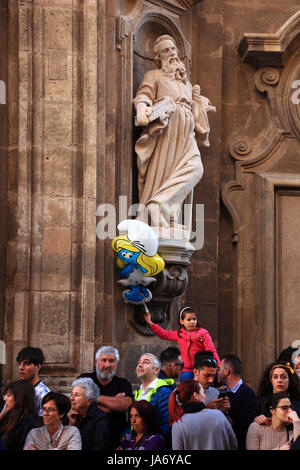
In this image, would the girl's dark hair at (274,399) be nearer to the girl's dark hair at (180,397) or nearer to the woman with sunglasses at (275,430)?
the woman with sunglasses at (275,430)

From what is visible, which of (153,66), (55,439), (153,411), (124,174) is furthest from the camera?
(153,66)

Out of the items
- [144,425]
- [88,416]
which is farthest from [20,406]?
[144,425]

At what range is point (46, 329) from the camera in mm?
11562

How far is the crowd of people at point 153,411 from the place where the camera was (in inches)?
333

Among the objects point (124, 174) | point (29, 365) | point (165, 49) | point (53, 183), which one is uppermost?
point (165, 49)

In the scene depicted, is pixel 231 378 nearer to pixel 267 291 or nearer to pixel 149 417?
pixel 149 417

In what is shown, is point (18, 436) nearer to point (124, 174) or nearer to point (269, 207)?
point (124, 174)

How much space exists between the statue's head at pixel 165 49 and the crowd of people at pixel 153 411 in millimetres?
4055

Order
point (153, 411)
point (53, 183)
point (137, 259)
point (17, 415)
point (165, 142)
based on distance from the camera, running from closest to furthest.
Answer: point (153, 411)
point (17, 415)
point (53, 183)
point (137, 259)
point (165, 142)

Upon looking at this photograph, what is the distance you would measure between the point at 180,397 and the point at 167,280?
3.85 m

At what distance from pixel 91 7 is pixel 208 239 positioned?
9.75 feet

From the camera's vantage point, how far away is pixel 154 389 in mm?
9484
